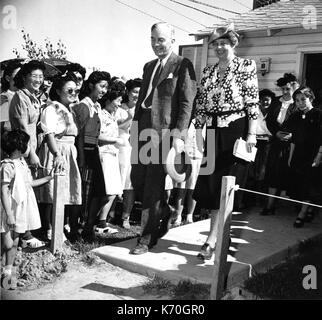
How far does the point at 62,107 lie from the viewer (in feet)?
13.9

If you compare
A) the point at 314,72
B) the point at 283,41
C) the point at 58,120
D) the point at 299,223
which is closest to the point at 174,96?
the point at 58,120

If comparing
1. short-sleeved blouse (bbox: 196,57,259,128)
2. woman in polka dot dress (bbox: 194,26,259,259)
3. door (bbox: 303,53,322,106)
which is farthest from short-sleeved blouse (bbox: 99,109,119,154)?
door (bbox: 303,53,322,106)

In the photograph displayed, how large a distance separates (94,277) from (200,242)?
127 centimetres

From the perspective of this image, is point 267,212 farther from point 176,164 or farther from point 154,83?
point 154,83

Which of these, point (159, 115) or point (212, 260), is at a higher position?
point (159, 115)

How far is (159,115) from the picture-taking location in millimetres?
3768

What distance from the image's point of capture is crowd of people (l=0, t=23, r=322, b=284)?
3.66 m

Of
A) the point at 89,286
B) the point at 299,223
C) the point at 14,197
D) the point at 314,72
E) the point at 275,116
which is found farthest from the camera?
the point at 314,72

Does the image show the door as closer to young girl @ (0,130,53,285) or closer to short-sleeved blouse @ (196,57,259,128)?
short-sleeved blouse @ (196,57,259,128)

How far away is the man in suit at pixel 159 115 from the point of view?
12.2 ft

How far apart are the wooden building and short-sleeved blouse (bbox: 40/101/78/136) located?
208 inches

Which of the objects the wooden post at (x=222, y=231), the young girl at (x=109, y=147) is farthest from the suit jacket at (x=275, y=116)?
the wooden post at (x=222, y=231)

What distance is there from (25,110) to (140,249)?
72.5 inches
